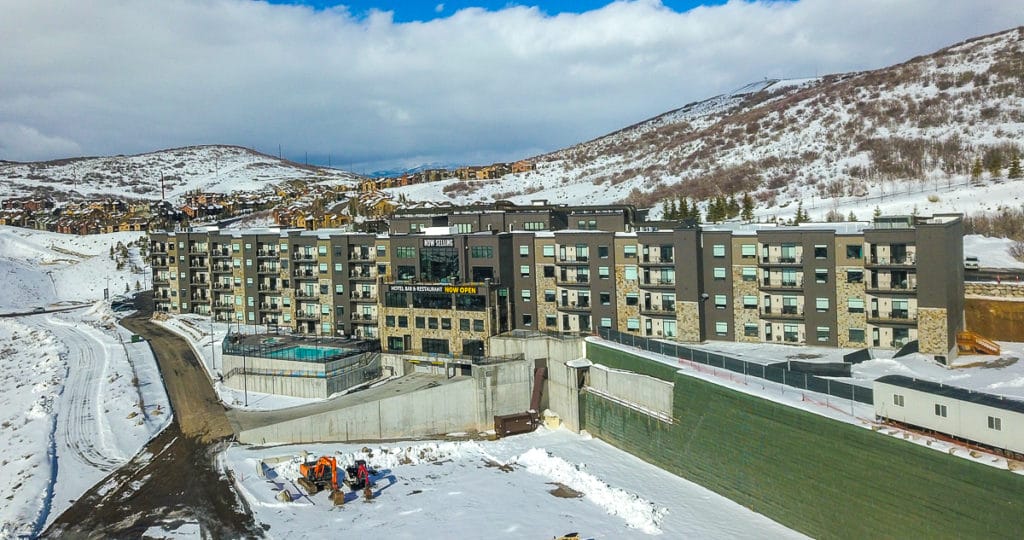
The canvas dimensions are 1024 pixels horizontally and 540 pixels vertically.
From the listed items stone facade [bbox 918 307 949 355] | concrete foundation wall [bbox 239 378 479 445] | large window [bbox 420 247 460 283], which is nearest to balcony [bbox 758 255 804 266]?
stone facade [bbox 918 307 949 355]

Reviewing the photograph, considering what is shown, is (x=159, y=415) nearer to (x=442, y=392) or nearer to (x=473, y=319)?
(x=442, y=392)

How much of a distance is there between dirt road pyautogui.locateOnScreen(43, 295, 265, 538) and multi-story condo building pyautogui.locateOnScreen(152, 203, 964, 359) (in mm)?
18704

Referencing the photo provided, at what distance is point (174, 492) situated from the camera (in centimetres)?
4000

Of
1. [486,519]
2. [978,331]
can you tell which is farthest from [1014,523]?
[978,331]

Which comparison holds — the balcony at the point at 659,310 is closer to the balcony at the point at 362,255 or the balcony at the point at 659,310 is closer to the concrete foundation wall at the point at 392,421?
the concrete foundation wall at the point at 392,421

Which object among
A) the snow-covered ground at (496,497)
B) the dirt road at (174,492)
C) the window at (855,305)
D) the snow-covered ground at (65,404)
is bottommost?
the snow-covered ground at (496,497)

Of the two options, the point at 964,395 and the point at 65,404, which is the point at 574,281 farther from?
the point at 65,404

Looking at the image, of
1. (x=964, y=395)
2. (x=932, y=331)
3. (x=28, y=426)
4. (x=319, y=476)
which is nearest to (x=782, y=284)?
(x=932, y=331)

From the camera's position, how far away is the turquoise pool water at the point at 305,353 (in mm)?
59438

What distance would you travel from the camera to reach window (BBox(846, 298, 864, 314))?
164 feet

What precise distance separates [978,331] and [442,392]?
38.7 metres

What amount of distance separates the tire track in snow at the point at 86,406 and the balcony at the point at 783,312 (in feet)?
149

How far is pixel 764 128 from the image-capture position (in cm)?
16862

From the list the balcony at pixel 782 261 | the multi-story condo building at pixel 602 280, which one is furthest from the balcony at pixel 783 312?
the balcony at pixel 782 261
